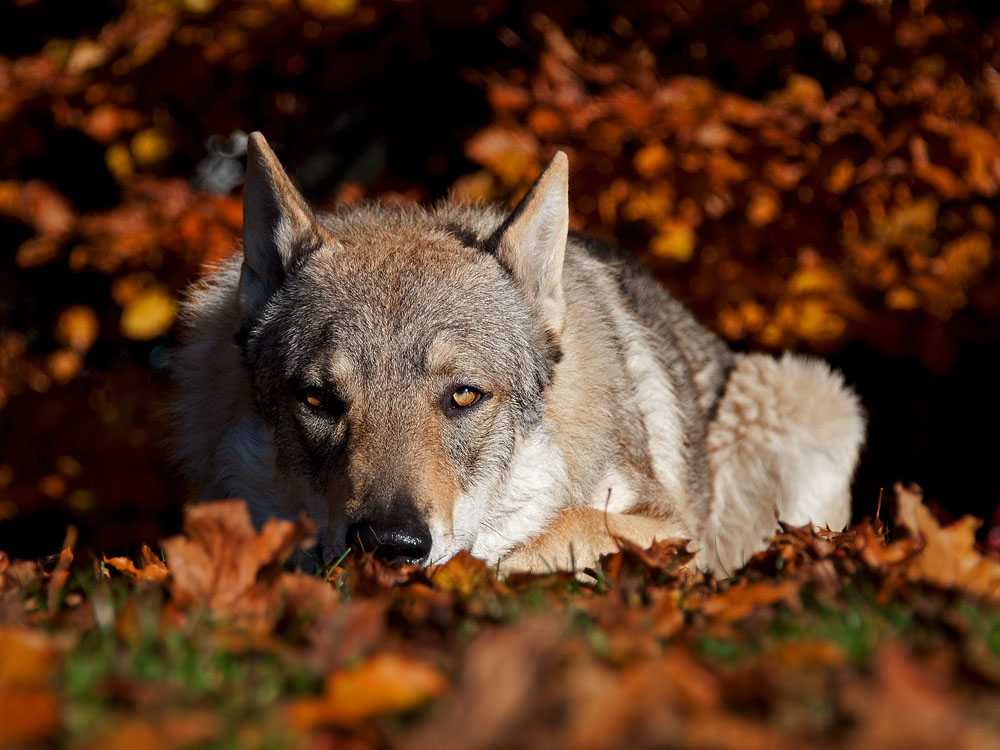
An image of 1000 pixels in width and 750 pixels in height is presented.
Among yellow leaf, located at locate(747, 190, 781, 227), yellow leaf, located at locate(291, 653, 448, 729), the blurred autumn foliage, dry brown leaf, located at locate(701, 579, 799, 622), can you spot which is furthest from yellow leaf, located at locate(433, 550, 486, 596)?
yellow leaf, located at locate(747, 190, 781, 227)


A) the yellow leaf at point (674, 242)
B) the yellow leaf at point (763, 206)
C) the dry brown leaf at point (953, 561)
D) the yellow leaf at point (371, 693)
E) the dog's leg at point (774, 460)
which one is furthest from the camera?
the yellow leaf at point (674, 242)

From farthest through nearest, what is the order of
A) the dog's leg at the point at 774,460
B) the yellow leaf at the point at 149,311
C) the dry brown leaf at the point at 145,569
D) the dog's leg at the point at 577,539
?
the yellow leaf at the point at 149,311 → the dog's leg at the point at 774,460 → the dog's leg at the point at 577,539 → the dry brown leaf at the point at 145,569

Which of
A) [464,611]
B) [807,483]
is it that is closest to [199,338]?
[464,611]

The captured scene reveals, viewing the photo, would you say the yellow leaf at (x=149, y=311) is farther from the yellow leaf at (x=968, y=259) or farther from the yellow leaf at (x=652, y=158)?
the yellow leaf at (x=968, y=259)

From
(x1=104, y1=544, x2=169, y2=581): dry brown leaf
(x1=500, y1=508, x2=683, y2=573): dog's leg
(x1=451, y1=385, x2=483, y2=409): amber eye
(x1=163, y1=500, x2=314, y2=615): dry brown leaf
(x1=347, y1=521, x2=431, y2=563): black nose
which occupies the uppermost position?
(x1=163, y1=500, x2=314, y2=615): dry brown leaf

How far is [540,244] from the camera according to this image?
4.38 meters

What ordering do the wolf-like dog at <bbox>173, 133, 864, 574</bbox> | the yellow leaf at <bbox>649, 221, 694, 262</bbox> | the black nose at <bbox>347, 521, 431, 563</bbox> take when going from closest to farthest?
1. the black nose at <bbox>347, 521, 431, 563</bbox>
2. the wolf-like dog at <bbox>173, 133, 864, 574</bbox>
3. the yellow leaf at <bbox>649, 221, 694, 262</bbox>

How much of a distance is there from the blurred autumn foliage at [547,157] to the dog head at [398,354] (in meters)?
1.59

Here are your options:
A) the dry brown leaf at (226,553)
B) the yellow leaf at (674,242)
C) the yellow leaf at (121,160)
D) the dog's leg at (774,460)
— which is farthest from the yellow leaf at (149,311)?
the dry brown leaf at (226,553)

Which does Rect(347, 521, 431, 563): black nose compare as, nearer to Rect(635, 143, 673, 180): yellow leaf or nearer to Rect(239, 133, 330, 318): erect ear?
Rect(239, 133, 330, 318): erect ear

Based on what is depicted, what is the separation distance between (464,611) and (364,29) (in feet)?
19.3

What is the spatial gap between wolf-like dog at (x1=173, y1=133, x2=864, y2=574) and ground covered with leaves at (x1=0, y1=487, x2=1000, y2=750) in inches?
34.9

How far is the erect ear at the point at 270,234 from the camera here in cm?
423

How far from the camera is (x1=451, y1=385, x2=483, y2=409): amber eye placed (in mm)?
3922
